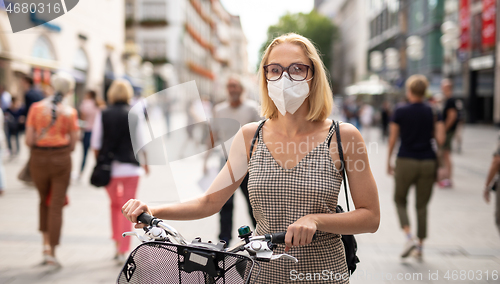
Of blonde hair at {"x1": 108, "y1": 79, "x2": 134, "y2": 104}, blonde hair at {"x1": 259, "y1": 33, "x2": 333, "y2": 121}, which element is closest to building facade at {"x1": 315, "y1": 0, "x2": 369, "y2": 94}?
blonde hair at {"x1": 108, "y1": 79, "x2": 134, "y2": 104}

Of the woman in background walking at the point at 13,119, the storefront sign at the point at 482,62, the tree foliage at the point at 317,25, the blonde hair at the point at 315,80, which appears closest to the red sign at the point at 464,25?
the storefront sign at the point at 482,62

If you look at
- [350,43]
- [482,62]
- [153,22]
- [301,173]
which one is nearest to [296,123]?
[301,173]

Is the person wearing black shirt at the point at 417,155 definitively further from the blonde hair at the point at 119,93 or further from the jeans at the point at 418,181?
the blonde hair at the point at 119,93

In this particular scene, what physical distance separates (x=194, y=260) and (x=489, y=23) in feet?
81.7

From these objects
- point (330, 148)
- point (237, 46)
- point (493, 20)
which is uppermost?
point (237, 46)

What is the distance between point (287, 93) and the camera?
1.85 m

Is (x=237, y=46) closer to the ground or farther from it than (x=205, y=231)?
farther from it

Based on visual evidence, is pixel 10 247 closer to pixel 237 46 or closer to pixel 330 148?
pixel 330 148

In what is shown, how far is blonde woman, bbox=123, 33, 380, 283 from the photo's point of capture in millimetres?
1753

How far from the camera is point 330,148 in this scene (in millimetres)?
1799

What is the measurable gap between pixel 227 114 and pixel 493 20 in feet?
70.7

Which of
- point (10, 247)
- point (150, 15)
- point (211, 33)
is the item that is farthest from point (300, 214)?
point (211, 33)

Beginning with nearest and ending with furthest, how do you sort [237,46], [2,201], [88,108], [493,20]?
[2,201] < [88,108] < [493,20] < [237,46]

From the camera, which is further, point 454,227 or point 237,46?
point 237,46
